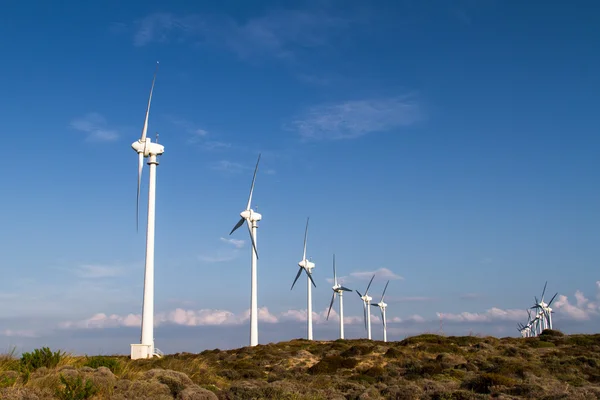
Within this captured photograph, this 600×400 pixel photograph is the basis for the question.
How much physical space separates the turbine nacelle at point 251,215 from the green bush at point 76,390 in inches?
2100

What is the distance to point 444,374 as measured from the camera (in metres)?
37.0

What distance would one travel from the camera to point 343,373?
3966 centimetres

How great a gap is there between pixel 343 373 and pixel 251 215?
124 feet

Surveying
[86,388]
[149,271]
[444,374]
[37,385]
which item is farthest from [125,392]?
[149,271]

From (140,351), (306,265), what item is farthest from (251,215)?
(140,351)

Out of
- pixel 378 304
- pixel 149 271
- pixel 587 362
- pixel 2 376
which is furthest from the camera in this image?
pixel 378 304

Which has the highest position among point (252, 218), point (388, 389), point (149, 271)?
point (252, 218)

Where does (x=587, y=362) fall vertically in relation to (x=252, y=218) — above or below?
below

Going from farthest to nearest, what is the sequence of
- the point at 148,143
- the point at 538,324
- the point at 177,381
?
the point at 538,324 < the point at 148,143 < the point at 177,381

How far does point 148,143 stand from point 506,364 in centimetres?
3500

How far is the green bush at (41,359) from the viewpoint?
2547cm

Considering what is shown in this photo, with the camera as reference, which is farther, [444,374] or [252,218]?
[252,218]

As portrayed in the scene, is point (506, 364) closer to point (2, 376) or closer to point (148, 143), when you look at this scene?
point (2, 376)

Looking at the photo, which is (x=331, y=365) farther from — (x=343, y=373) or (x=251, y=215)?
(x=251, y=215)
